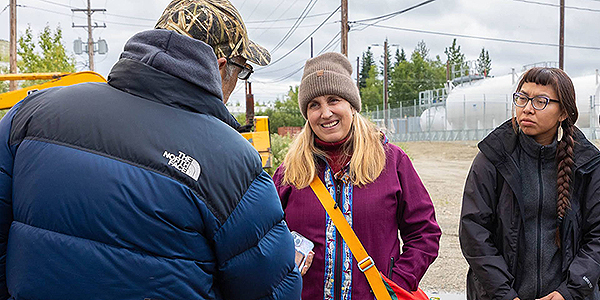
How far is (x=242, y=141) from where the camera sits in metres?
1.41

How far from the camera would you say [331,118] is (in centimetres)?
284

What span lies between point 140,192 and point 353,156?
161 cm

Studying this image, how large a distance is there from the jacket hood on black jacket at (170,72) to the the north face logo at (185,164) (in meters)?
0.16

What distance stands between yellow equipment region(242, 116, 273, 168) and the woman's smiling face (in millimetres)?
7221

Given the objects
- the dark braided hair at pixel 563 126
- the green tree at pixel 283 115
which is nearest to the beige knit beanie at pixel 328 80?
the dark braided hair at pixel 563 126

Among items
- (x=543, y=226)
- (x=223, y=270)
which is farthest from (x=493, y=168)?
(x=223, y=270)

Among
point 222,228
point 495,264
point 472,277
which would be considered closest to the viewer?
point 222,228

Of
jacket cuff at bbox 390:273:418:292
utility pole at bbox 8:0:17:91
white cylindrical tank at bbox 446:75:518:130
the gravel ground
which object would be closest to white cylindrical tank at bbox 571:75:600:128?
white cylindrical tank at bbox 446:75:518:130

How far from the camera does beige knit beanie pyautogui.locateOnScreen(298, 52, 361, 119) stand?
2875 mm

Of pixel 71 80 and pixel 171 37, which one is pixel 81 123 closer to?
pixel 171 37

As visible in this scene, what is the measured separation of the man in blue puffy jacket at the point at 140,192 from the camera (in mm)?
1213

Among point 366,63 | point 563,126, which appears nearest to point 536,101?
point 563,126

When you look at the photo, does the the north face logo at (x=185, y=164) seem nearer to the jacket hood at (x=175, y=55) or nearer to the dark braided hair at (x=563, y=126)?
the jacket hood at (x=175, y=55)

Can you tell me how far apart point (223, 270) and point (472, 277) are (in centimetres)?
217
